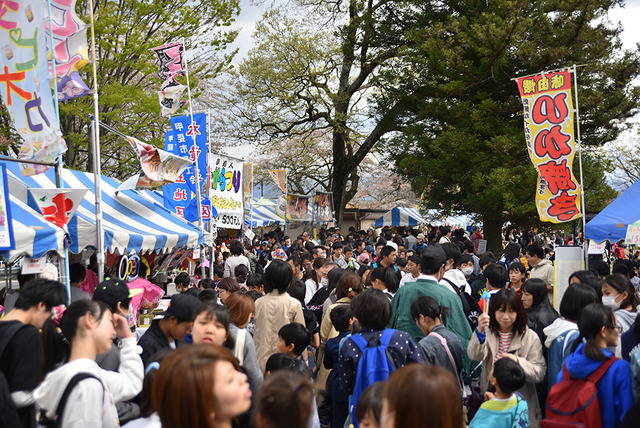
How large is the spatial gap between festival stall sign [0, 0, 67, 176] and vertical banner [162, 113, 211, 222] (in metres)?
4.31

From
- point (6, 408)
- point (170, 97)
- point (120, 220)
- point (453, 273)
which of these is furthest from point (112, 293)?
point (170, 97)

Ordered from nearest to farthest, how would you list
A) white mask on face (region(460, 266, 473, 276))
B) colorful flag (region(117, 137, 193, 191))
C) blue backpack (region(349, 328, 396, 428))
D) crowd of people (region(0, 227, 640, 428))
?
crowd of people (region(0, 227, 640, 428)) < blue backpack (region(349, 328, 396, 428)) < colorful flag (region(117, 137, 193, 191)) < white mask on face (region(460, 266, 473, 276))

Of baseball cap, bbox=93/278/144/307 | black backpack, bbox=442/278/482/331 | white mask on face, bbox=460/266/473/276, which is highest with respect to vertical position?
baseball cap, bbox=93/278/144/307

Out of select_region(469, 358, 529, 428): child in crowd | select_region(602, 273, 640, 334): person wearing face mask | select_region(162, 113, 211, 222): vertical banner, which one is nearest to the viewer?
select_region(469, 358, 529, 428): child in crowd

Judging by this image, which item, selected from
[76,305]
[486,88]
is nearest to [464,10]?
[486,88]

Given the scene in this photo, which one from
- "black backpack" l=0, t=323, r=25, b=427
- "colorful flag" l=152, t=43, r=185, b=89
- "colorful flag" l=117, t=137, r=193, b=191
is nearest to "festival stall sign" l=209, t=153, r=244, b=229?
"colorful flag" l=152, t=43, r=185, b=89

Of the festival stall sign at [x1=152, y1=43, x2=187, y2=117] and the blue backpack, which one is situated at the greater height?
the festival stall sign at [x1=152, y1=43, x2=187, y2=117]

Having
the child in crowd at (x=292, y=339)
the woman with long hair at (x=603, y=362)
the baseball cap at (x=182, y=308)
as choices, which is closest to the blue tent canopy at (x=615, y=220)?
the woman with long hair at (x=603, y=362)

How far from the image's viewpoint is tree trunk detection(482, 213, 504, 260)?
17484mm

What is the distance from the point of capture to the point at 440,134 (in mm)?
16891

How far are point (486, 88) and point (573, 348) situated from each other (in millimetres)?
14004

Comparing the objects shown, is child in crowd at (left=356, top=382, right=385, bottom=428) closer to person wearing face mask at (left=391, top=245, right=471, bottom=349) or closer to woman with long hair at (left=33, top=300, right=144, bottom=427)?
woman with long hair at (left=33, top=300, right=144, bottom=427)

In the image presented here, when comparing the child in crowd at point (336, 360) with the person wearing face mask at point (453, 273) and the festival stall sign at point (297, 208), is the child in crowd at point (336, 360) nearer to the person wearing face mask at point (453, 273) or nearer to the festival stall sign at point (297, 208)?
the person wearing face mask at point (453, 273)

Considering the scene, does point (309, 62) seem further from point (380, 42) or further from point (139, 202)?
point (139, 202)
